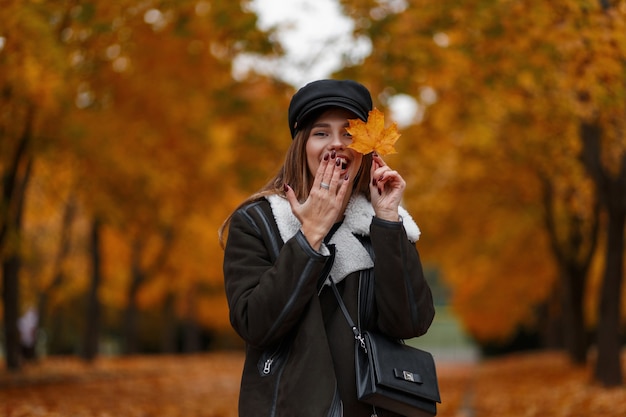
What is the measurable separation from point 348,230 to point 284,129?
12740 millimetres

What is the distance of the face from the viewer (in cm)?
274

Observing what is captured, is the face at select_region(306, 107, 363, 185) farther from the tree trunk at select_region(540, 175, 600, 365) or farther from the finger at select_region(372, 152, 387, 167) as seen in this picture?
the tree trunk at select_region(540, 175, 600, 365)

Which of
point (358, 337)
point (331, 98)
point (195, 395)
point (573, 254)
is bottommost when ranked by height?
point (195, 395)

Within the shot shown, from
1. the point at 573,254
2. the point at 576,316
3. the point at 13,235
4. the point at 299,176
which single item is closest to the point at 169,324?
the point at 576,316

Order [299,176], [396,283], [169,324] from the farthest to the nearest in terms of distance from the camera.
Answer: [169,324] → [299,176] → [396,283]

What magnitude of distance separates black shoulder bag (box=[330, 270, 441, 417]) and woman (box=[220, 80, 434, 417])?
38 millimetres

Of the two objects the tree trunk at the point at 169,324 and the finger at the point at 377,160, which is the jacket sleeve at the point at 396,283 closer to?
the finger at the point at 377,160

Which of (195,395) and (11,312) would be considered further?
(11,312)

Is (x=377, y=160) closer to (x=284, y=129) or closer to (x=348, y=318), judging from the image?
(x=348, y=318)

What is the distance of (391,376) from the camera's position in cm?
261

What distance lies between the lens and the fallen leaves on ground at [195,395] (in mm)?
10867

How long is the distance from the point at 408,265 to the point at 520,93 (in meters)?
11.6

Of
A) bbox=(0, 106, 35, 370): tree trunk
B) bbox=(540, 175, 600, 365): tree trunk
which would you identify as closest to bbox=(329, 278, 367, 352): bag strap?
bbox=(0, 106, 35, 370): tree trunk

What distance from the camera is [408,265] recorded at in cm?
268
